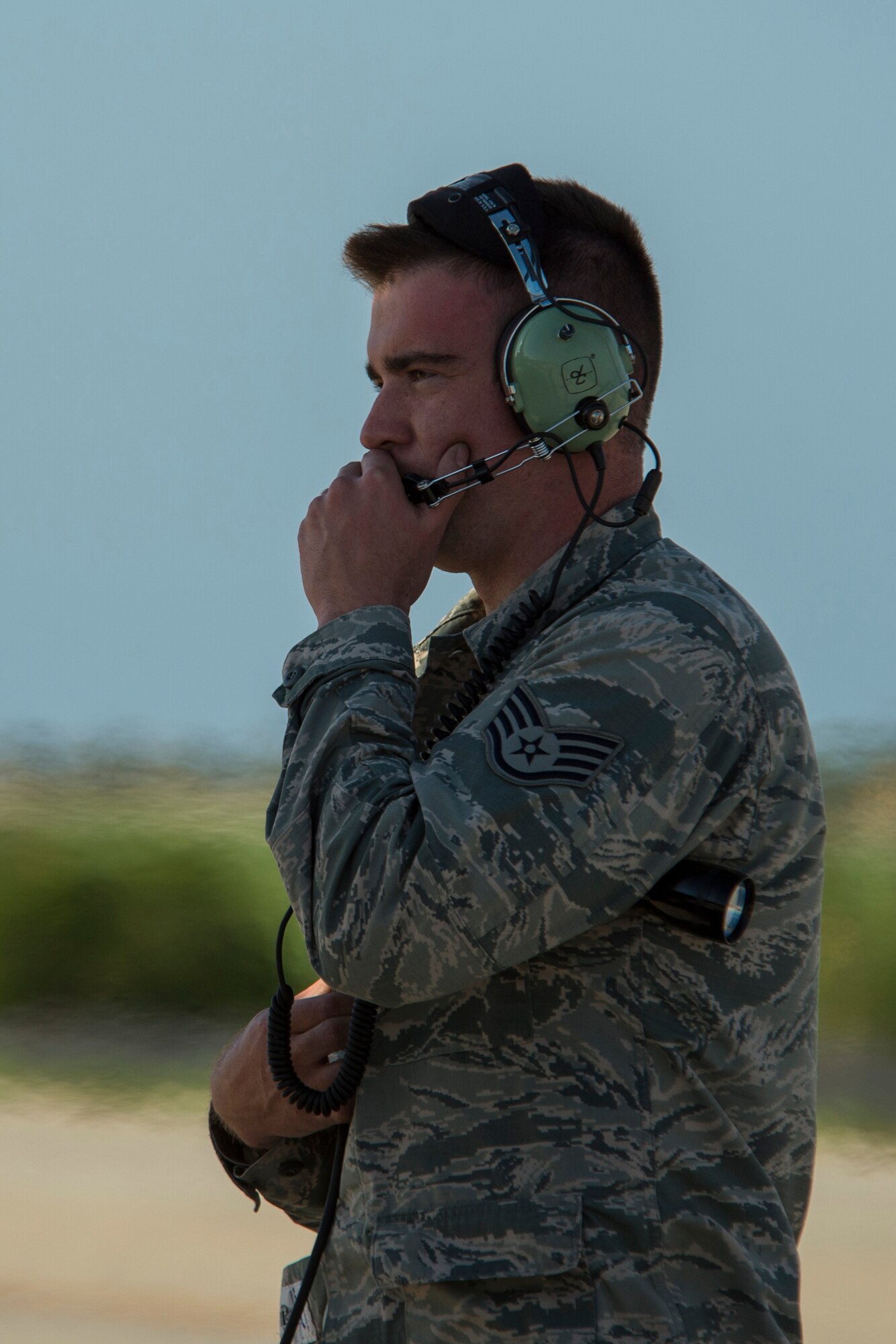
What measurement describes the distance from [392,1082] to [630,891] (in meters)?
0.32

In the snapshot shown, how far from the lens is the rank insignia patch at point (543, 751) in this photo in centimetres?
127

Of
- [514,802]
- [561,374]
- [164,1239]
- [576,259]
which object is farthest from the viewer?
[164,1239]

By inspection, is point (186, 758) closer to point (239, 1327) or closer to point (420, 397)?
point (239, 1327)

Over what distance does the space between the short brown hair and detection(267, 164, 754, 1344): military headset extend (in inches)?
1.0

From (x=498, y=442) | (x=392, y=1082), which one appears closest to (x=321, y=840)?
(x=392, y=1082)

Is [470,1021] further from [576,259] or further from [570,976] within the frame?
[576,259]

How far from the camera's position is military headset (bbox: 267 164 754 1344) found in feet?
5.17

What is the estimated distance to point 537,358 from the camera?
1.64 metres

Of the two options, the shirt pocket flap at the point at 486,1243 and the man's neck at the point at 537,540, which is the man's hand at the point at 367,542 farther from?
the shirt pocket flap at the point at 486,1243

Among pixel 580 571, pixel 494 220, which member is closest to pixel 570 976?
pixel 580 571

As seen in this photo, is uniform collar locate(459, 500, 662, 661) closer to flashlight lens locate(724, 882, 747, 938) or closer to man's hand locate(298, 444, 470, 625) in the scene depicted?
man's hand locate(298, 444, 470, 625)

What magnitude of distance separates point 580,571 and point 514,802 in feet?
1.37

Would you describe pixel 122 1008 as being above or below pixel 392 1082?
above

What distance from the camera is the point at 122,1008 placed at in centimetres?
542
